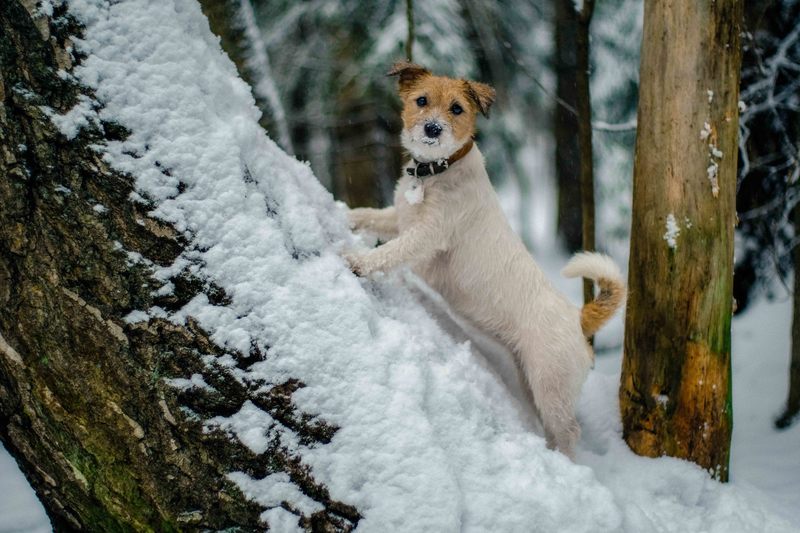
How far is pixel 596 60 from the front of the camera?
6680 mm

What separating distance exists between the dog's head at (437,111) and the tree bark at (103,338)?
1.48 m

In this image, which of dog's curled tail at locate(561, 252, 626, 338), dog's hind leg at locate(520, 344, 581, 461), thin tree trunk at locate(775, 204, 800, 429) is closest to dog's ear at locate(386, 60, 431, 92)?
dog's curled tail at locate(561, 252, 626, 338)

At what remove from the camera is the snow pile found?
1902 mm

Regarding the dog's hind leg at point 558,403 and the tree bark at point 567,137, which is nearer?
the dog's hind leg at point 558,403

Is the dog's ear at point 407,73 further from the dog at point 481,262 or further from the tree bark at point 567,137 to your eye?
the tree bark at point 567,137

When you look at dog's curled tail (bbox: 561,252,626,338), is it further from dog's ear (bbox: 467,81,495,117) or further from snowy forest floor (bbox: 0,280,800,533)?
dog's ear (bbox: 467,81,495,117)

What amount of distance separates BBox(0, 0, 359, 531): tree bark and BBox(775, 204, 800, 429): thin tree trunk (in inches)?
173

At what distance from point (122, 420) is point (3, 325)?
0.58m

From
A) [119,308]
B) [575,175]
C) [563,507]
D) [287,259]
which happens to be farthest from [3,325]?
[575,175]

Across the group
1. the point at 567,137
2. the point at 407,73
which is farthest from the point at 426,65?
the point at 407,73

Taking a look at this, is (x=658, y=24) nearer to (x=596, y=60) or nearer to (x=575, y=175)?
(x=596, y=60)

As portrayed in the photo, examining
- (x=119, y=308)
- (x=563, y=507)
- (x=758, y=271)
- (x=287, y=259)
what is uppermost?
(x=758, y=271)

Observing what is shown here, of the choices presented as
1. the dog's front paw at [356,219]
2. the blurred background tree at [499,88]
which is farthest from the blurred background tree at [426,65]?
the dog's front paw at [356,219]

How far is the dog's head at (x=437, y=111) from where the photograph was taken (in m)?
2.96
